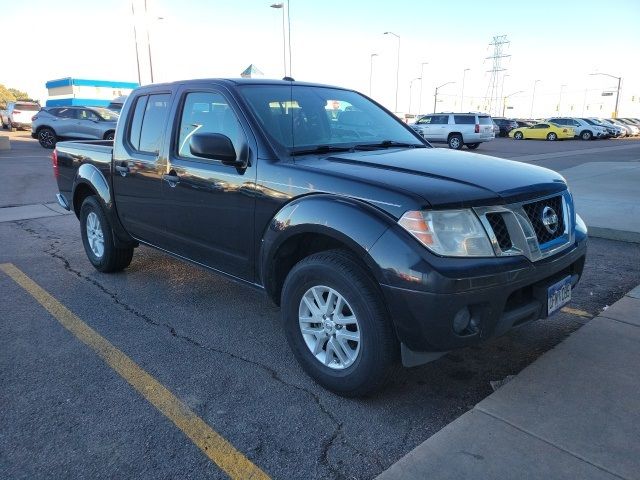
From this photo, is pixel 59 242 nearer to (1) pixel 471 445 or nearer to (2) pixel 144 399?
(2) pixel 144 399

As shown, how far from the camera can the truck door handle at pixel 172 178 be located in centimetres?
400

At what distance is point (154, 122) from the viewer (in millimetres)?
4434

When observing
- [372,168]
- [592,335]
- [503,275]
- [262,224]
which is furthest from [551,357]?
[262,224]

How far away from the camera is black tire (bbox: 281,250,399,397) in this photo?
107 inches

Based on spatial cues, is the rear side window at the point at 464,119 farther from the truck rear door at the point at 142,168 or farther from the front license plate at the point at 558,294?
the front license plate at the point at 558,294

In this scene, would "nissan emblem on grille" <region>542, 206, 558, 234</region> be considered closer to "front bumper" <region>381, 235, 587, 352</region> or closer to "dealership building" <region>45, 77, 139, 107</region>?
"front bumper" <region>381, 235, 587, 352</region>

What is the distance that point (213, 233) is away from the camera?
3.79m

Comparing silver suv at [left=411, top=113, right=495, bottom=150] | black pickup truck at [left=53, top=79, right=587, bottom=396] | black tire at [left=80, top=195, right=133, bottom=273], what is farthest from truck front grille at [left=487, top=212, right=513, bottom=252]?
silver suv at [left=411, top=113, right=495, bottom=150]

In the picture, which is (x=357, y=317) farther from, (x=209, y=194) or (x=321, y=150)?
(x=209, y=194)

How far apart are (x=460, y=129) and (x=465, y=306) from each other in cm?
2338

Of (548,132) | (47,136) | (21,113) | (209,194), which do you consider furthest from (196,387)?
(548,132)

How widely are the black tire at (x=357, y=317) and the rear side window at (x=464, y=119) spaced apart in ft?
75.4

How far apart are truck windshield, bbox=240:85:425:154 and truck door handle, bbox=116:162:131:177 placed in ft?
5.00

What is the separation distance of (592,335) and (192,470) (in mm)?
2805
